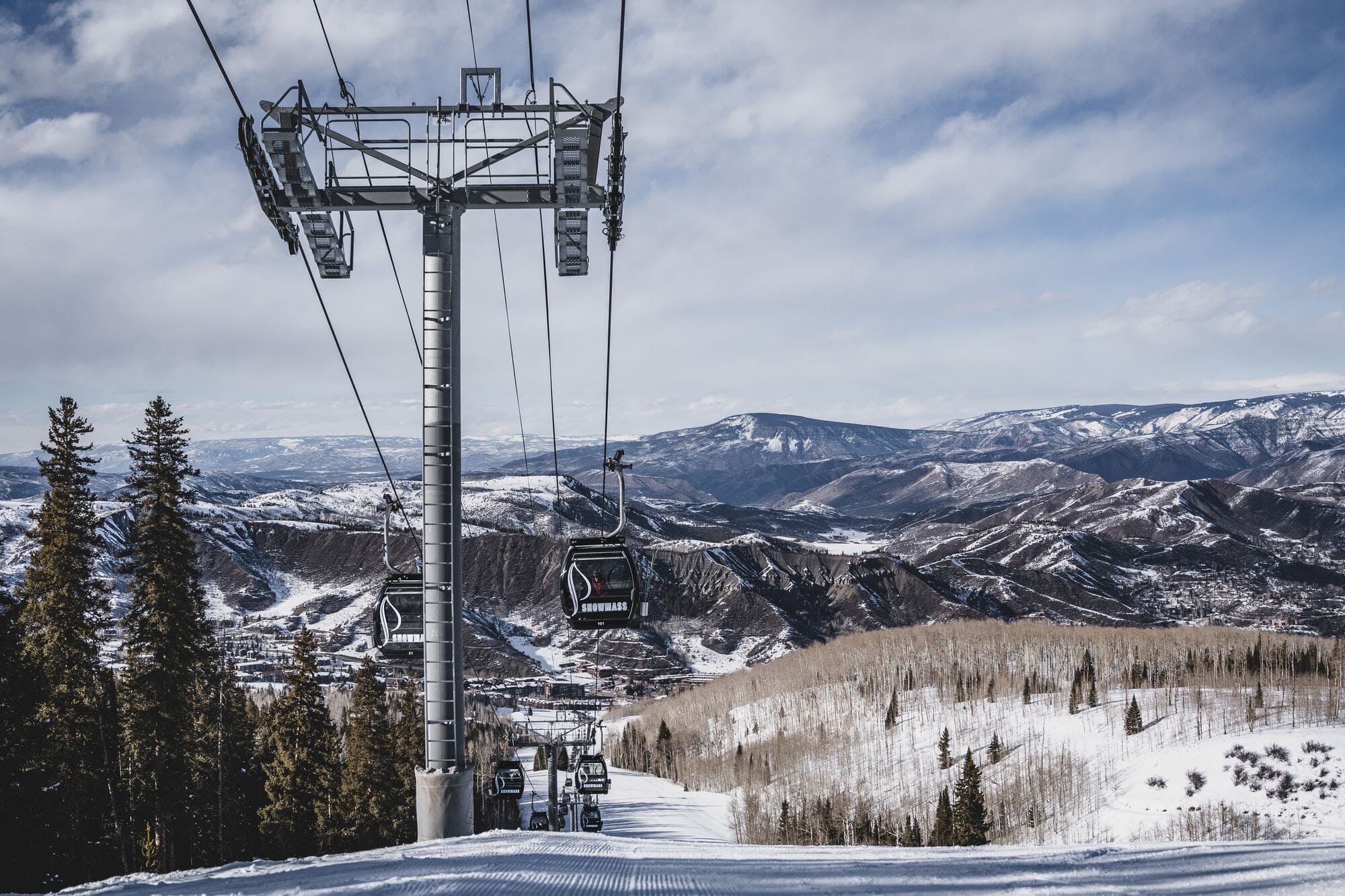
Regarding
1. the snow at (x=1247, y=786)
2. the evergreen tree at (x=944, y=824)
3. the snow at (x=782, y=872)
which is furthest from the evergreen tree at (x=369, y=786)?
the snow at (x=1247, y=786)

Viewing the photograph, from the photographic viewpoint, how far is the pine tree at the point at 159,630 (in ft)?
85.2

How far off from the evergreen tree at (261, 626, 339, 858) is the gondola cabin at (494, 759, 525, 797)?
7.03 metres

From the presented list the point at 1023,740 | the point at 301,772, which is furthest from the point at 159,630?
the point at 1023,740

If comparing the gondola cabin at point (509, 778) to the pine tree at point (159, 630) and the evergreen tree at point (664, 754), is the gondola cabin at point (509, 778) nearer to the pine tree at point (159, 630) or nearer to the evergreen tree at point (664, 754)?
the pine tree at point (159, 630)

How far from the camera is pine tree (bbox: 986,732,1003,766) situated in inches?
1934

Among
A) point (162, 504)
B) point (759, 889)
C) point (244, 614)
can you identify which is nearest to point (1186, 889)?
point (759, 889)

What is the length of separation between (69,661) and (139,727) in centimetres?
312

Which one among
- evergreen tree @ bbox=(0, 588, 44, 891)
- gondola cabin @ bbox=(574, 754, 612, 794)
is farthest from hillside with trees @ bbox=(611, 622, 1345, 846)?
evergreen tree @ bbox=(0, 588, 44, 891)

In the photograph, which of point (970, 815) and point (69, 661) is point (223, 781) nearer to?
point (69, 661)

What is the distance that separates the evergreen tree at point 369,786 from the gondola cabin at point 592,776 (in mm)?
7904

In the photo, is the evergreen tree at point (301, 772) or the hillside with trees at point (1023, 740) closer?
the evergreen tree at point (301, 772)

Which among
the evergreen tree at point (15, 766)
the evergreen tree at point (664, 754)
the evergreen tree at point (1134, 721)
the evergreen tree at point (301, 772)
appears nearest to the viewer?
the evergreen tree at point (15, 766)

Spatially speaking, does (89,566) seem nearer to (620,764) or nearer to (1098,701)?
(1098,701)

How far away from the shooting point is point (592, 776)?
125ft
